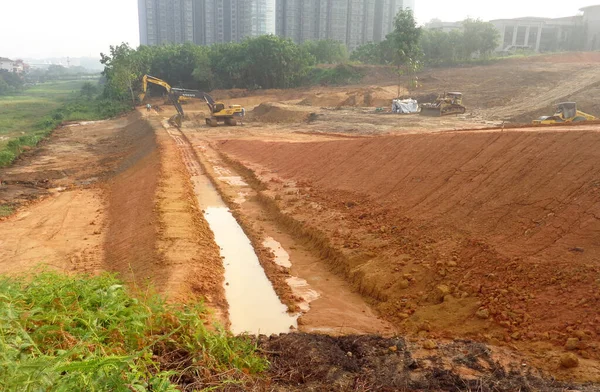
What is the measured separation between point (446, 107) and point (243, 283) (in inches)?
1014

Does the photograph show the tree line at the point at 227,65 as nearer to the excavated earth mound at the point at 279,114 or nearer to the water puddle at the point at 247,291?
the excavated earth mound at the point at 279,114

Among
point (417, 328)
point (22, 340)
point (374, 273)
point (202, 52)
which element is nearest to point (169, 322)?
point (22, 340)

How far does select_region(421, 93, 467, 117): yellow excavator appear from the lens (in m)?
31.7

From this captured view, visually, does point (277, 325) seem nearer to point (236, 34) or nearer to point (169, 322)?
point (169, 322)

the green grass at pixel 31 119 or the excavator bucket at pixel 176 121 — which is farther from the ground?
the excavator bucket at pixel 176 121

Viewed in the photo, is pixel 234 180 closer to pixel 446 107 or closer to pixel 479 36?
pixel 446 107

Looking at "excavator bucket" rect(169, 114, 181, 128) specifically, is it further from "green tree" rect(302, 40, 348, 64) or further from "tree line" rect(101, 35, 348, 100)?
"green tree" rect(302, 40, 348, 64)

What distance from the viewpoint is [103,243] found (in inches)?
471

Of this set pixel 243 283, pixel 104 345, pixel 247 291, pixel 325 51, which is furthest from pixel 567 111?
pixel 325 51

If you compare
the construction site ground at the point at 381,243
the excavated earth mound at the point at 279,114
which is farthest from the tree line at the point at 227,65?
the construction site ground at the point at 381,243

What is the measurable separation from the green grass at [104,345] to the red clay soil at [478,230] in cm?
387

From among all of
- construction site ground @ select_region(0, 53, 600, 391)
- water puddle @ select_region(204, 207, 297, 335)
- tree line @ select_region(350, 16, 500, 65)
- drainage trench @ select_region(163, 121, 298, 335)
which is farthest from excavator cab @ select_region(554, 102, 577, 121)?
tree line @ select_region(350, 16, 500, 65)

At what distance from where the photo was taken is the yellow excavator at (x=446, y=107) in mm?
31686

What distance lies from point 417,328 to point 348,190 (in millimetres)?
7343
